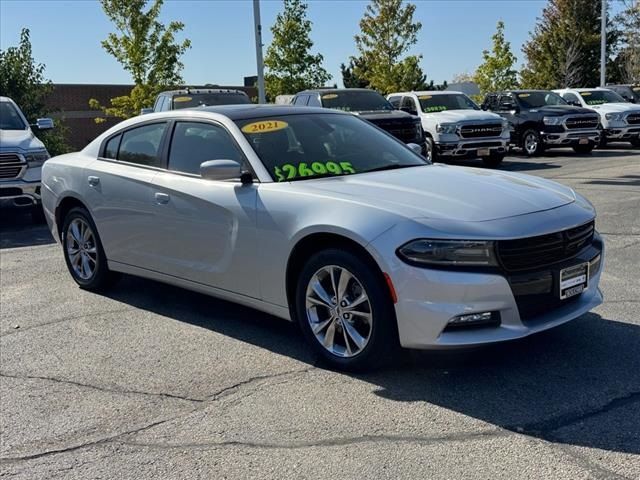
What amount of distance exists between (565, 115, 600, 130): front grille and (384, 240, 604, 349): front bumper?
15784mm

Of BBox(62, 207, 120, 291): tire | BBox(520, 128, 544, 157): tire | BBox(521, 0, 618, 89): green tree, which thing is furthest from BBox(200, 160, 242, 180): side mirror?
BBox(521, 0, 618, 89): green tree

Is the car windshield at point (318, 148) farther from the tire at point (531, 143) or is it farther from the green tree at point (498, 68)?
the green tree at point (498, 68)

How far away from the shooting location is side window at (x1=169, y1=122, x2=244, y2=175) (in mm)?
5238

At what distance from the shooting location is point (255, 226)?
4762 millimetres

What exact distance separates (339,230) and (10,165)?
26.0 ft

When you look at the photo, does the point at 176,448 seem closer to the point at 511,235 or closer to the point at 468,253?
the point at 468,253

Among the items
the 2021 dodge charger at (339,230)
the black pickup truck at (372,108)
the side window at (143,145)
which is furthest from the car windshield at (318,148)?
the black pickup truck at (372,108)

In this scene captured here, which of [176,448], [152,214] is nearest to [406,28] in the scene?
[152,214]

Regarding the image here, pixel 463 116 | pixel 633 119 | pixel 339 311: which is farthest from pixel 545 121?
pixel 339 311

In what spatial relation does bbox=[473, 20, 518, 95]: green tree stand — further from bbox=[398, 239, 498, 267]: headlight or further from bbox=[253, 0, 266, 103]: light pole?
bbox=[398, 239, 498, 267]: headlight

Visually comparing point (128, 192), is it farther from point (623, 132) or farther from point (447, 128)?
point (623, 132)

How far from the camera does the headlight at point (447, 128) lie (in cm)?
1638

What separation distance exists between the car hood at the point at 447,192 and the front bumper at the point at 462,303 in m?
0.36

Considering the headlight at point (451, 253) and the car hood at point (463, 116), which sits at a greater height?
the car hood at point (463, 116)
